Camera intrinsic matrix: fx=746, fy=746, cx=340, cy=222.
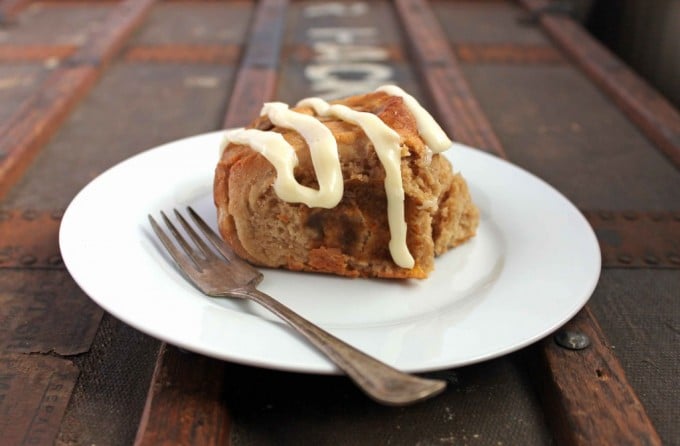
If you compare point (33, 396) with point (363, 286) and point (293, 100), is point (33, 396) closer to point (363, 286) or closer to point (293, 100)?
point (363, 286)

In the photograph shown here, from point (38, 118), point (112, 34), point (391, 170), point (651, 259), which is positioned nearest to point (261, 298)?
point (391, 170)

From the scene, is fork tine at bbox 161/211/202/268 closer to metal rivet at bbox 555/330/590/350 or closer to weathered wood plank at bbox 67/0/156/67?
metal rivet at bbox 555/330/590/350

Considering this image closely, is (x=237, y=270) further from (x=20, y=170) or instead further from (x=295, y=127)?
(x=20, y=170)

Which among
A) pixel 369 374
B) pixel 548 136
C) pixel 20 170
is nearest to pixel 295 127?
pixel 369 374

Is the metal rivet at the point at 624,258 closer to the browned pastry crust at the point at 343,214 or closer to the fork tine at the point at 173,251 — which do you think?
the browned pastry crust at the point at 343,214

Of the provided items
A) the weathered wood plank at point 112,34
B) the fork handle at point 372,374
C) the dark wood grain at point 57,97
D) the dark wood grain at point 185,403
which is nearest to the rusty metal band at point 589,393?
the fork handle at point 372,374
